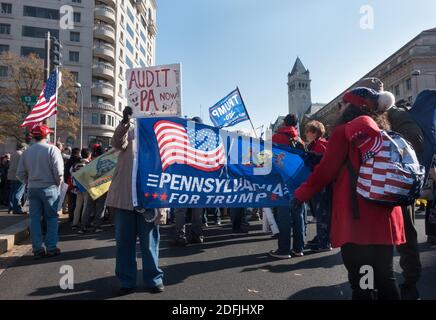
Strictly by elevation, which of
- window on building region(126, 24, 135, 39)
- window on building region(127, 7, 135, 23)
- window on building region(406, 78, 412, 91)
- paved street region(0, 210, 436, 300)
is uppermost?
window on building region(127, 7, 135, 23)

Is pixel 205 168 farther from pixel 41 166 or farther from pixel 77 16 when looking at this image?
pixel 77 16

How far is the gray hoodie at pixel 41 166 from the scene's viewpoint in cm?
543

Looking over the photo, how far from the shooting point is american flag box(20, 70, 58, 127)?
8.55 metres

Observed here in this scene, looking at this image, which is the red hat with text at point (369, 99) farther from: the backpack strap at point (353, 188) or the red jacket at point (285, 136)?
the red jacket at point (285, 136)

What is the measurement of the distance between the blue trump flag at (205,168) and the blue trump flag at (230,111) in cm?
531

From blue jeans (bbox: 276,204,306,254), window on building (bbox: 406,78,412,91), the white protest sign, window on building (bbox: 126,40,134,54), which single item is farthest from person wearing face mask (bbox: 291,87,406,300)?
window on building (bbox: 126,40,134,54)

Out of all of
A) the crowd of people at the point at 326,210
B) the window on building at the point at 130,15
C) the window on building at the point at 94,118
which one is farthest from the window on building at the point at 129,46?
the crowd of people at the point at 326,210

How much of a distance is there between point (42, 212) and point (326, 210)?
4.32 meters

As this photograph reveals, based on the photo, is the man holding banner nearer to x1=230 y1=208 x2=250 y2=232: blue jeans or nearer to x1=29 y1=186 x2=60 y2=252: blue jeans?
x1=29 y1=186 x2=60 y2=252: blue jeans

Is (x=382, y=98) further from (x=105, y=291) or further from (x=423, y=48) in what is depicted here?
(x=423, y=48)

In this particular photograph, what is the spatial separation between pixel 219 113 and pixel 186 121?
6.36 metres

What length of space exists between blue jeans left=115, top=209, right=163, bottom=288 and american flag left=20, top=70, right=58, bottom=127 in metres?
5.75
